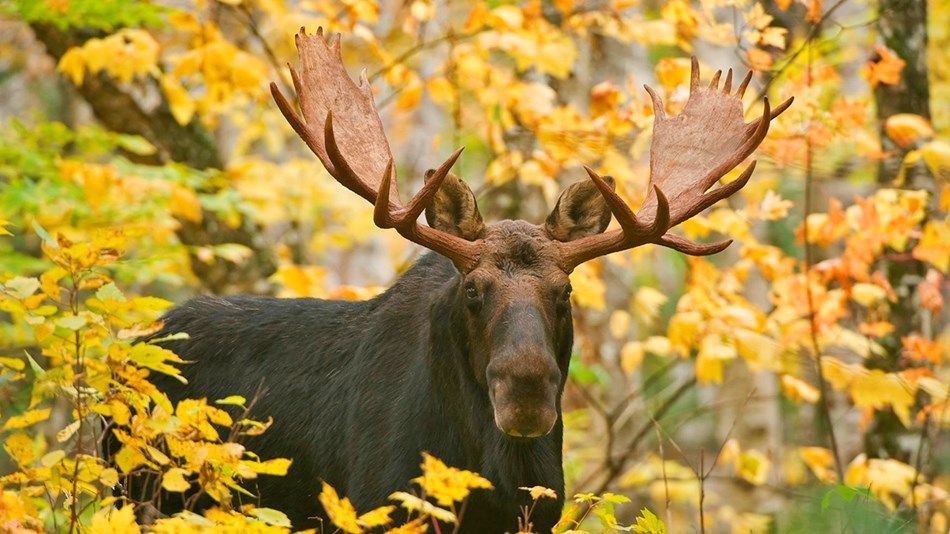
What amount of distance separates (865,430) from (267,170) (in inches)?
246

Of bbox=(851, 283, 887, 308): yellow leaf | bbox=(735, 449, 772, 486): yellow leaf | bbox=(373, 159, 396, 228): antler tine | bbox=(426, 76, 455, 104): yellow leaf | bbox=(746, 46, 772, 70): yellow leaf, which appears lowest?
bbox=(735, 449, 772, 486): yellow leaf

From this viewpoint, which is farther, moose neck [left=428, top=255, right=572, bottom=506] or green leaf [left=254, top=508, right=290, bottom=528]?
moose neck [left=428, top=255, right=572, bottom=506]

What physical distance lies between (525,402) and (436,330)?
0.93 meters

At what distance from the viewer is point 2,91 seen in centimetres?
1845

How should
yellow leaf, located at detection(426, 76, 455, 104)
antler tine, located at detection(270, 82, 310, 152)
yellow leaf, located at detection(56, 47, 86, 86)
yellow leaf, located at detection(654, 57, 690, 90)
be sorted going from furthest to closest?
yellow leaf, located at detection(426, 76, 455, 104) < yellow leaf, located at detection(56, 47, 86, 86) < yellow leaf, located at detection(654, 57, 690, 90) < antler tine, located at detection(270, 82, 310, 152)

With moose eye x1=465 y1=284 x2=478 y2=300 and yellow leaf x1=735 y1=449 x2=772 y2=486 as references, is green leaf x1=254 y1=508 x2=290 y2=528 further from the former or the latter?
yellow leaf x1=735 y1=449 x2=772 y2=486

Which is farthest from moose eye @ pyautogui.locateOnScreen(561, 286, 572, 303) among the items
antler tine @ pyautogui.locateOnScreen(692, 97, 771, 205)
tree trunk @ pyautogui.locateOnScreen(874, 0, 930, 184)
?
tree trunk @ pyautogui.locateOnScreen(874, 0, 930, 184)

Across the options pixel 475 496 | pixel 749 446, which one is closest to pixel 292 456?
pixel 475 496

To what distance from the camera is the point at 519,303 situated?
5.01m

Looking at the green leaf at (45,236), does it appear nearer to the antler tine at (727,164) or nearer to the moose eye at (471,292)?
the moose eye at (471,292)

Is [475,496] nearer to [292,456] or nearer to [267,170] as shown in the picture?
[292,456]

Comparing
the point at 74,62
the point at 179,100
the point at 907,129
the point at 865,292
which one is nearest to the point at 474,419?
the point at 865,292

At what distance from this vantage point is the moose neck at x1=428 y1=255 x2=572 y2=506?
520 cm

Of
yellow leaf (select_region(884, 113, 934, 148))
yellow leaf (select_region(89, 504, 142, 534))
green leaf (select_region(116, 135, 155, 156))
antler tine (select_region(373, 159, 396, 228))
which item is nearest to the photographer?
yellow leaf (select_region(89, 504, 142, 534))
